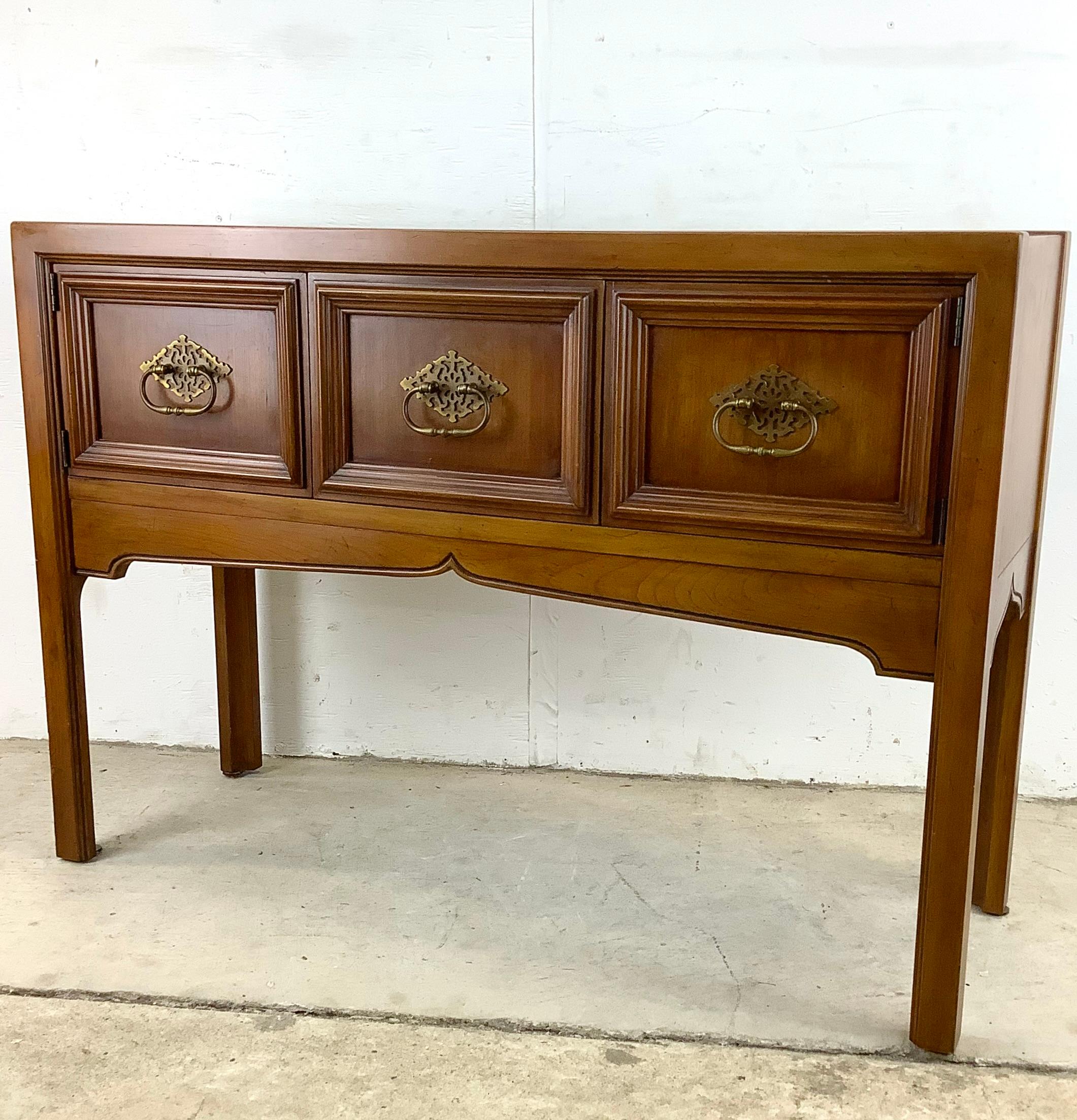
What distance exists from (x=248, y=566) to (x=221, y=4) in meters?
1.09

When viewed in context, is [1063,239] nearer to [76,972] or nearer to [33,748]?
[76,972]

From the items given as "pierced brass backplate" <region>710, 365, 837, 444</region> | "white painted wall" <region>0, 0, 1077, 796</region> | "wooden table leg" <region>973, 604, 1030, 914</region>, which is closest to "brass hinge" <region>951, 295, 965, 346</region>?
"pierced brass backplate" <region>710, 365, 837, 444</region>

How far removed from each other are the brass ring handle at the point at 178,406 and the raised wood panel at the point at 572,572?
15 centimetres

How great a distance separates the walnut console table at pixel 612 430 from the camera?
4.49 ft

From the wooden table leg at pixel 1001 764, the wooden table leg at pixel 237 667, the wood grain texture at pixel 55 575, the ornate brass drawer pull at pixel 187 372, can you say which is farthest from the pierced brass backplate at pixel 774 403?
the wooden table leg at pixel 237 667

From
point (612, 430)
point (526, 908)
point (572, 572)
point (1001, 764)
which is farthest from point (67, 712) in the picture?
point (1001, 764)

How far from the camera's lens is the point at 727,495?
1476 millimetres

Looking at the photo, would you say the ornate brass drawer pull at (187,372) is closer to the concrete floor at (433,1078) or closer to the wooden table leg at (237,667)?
the wooden table leg at (237,667)

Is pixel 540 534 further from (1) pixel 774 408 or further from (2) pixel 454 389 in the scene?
(1) pixel 774 408

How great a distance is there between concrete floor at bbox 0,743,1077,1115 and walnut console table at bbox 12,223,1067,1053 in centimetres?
17

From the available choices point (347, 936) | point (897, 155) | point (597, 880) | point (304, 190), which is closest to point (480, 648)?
point (597, 880)

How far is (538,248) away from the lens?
4.88 ft

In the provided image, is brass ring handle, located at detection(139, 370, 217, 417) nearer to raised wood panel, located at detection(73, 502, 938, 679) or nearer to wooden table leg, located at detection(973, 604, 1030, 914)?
raised wood panel, located at detection(73, 502, 938, 679)

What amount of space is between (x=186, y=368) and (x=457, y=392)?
0.42m
